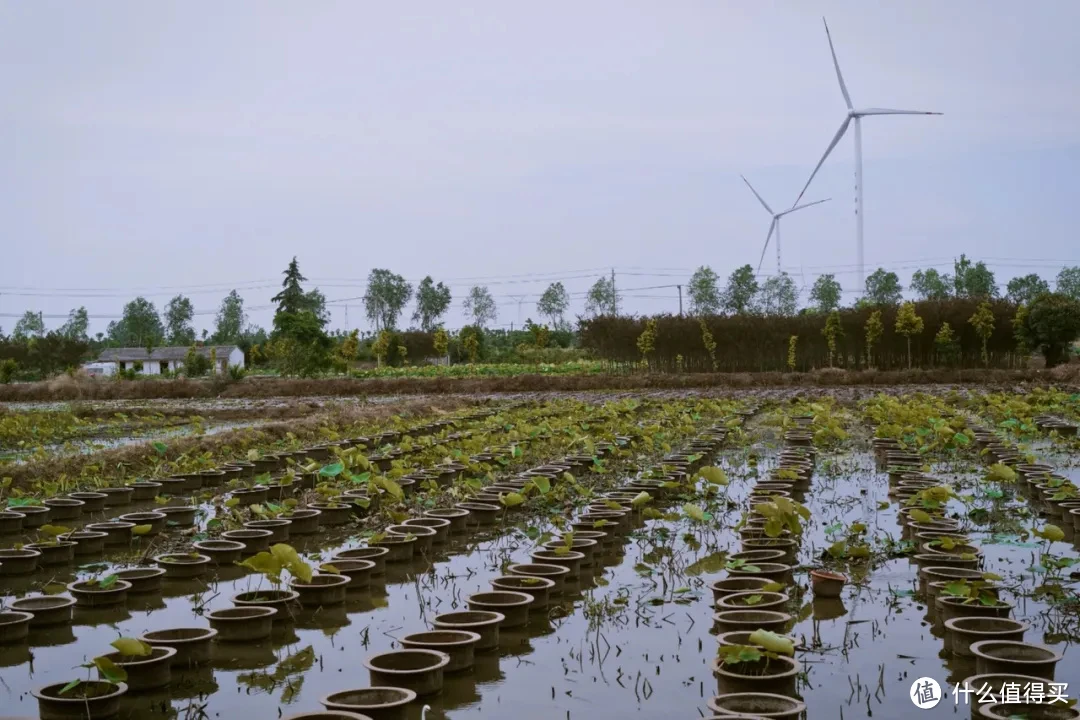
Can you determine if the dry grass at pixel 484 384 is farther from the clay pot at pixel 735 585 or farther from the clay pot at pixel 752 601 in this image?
the clay pot at pixel 752 601

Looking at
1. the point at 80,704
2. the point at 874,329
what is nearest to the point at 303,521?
the point at 80,704

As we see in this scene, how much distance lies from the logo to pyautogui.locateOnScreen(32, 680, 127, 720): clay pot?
299cm

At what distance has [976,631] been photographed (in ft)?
15.0

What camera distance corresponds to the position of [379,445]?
14.2 meters

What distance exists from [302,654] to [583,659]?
1279 millimetres

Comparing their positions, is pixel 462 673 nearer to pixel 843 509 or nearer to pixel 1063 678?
pixel 1063 678

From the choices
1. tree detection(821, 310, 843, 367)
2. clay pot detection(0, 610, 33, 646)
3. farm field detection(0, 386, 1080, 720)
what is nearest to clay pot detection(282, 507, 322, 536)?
farm field detection(0, 386, 1080, 720)

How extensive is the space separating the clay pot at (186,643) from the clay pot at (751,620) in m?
2.25

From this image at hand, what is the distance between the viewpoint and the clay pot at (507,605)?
5.14 meters

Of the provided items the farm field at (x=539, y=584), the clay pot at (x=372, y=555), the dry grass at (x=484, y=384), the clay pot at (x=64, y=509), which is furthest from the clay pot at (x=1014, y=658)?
the dry grass at (x=484, y=384)

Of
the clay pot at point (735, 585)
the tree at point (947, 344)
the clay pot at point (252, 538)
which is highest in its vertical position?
the tree at point (947, 344)

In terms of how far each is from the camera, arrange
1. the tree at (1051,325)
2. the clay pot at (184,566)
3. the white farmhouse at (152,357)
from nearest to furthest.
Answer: the clay pot at (184,566)
the tree at (1051,325)
the white farmhouse at (152,357)

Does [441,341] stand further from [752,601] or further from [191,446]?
[752,601]

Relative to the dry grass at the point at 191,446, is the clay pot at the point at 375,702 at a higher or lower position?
lower
